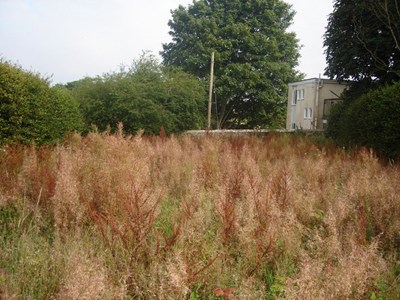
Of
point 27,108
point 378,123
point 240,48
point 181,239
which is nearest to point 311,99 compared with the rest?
point 240,48

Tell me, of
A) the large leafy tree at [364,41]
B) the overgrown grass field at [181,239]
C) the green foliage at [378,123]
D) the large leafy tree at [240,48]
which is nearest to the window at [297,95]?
the large leafy tree at [240,48]

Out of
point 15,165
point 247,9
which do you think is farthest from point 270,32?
point 15,165

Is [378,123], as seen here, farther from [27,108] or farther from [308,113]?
[308,113]

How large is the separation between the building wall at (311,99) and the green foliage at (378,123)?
16535mm

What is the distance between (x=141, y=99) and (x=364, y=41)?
32.5 ft

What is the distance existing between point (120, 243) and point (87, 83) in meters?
15.3

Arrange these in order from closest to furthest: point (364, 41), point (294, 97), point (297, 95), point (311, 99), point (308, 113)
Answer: point (364, 41), point (311, 99), point (308, 113), point (297, 95), point (294, 97)

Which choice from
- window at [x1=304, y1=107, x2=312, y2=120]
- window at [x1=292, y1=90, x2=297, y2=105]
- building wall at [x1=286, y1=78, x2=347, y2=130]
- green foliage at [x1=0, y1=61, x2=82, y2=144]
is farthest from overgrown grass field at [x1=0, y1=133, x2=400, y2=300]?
window at [x1=292, y1=90, x2=297, y2=105]

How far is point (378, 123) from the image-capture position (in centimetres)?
955

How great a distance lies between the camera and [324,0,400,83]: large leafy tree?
14038 mm

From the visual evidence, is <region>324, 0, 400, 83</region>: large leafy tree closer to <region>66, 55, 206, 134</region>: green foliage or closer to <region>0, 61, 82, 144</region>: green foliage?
<region>66, 55, 206, 134</region>: green foliage

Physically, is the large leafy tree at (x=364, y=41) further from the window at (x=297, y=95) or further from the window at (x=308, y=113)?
the window at (x=297, y=95)

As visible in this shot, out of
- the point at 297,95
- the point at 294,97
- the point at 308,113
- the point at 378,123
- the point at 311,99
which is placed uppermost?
the point at 297,95

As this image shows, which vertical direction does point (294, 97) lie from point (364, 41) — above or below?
below
